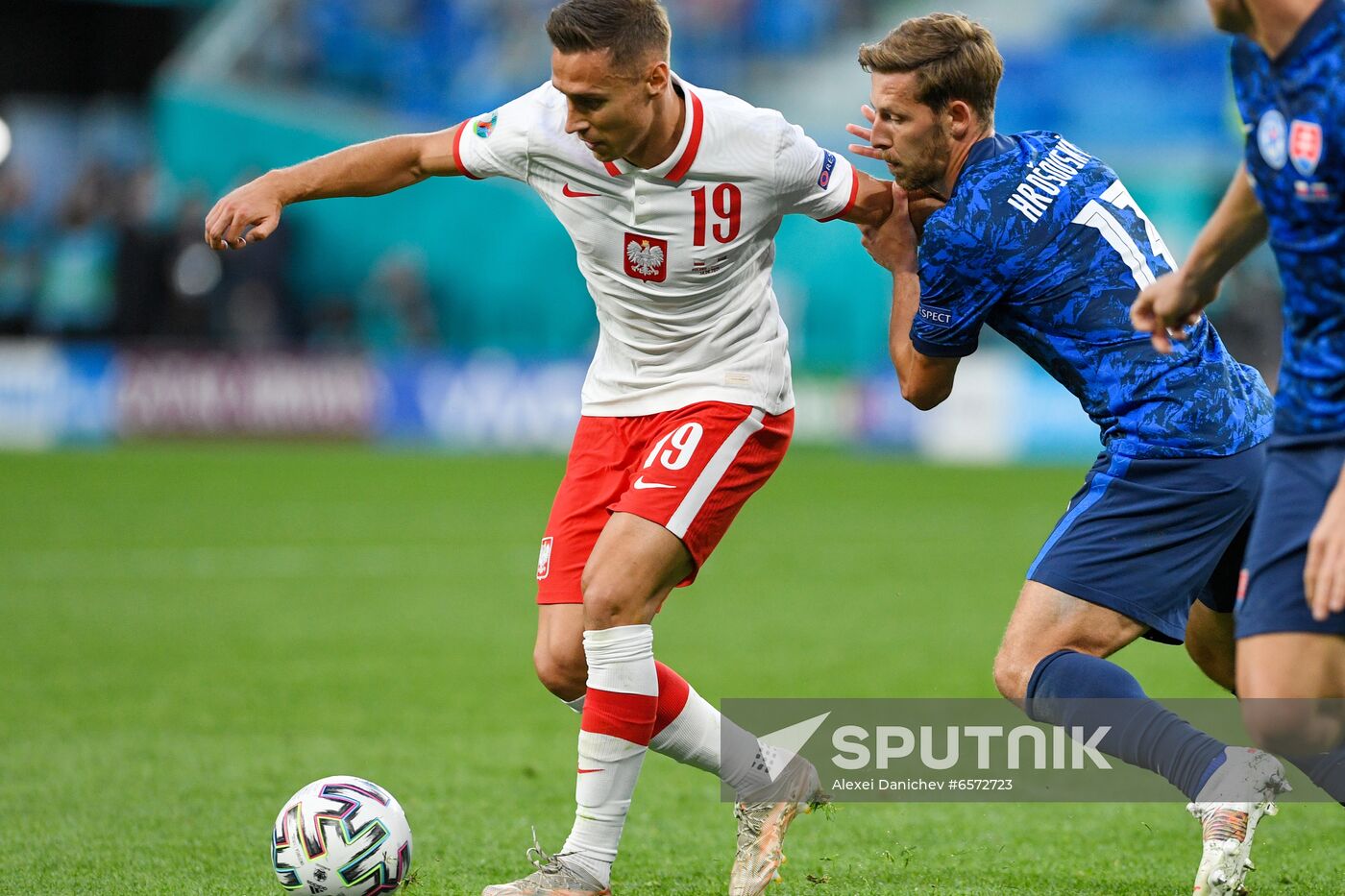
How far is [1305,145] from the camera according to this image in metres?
3.37

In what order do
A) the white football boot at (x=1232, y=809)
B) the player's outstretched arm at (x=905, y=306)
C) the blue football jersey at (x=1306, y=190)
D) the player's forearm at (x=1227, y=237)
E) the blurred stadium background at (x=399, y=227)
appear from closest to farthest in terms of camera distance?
→ the blue football jersey at (x=1306, y=190) → the player's forearm at (x=1227, y=237) → the white football boot at (x=1232, y=809) → the player's outstretched arm at (x=905, y=306) → the blurred stadium background at (x=399, y=227)

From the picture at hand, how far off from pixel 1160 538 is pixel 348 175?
246 centimetres

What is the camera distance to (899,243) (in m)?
5.06

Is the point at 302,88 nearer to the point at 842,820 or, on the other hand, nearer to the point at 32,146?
the point at 32,146

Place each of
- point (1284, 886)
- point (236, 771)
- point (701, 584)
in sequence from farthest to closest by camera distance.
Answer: point (701, 584), point (236, 771), point (1284, 886)

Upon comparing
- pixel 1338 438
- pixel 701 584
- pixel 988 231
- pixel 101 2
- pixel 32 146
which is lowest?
pixel 701 584

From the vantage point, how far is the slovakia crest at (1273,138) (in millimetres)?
3416

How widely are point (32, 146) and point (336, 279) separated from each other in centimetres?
605


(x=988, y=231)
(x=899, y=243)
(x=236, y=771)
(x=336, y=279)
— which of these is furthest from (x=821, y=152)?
(x=336, y=279)

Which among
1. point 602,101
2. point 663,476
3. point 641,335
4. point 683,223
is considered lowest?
point 663,476

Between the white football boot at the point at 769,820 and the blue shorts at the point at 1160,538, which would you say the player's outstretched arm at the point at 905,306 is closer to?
the blue shorts at the point at 1160,538

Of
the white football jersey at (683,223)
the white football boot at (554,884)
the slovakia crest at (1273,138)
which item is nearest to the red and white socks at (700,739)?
the white football boot at (554,884)

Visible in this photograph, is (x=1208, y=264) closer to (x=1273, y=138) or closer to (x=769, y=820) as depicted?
(x=1273, y=138)

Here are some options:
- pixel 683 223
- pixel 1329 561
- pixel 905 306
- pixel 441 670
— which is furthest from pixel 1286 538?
pixel 441 670
